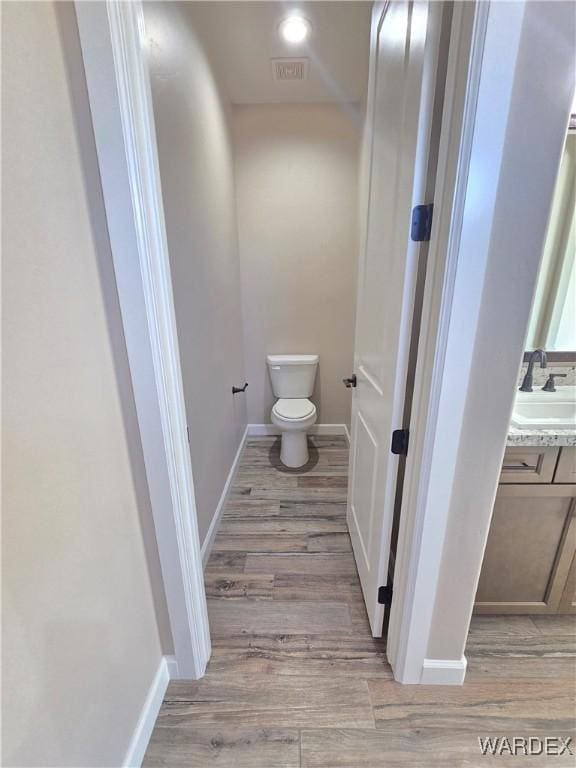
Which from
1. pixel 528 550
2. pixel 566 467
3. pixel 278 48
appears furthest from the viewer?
pixel 278 48

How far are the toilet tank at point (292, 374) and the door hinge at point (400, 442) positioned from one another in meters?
1.73

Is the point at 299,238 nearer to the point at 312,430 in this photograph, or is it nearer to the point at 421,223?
the point at 312,430

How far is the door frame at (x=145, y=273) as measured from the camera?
28.8 inches

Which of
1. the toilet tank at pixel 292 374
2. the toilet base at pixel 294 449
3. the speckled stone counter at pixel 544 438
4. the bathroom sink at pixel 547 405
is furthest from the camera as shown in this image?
the toilet tank at pixel 292 374

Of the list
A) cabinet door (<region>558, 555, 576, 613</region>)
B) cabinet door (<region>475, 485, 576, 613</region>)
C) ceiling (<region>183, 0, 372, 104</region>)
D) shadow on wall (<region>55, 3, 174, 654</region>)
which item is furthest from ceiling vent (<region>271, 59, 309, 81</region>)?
cabinet door (<region>558, 555, 576, 613</region>)

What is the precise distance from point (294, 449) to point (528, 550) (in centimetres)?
155

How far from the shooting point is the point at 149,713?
3.49ft

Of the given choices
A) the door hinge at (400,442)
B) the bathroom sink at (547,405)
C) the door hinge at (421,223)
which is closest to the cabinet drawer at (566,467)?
the bathroom sink at (547,405)

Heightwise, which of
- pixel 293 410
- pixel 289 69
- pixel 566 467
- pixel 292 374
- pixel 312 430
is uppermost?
pixel 289 69

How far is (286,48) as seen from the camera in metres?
1.83

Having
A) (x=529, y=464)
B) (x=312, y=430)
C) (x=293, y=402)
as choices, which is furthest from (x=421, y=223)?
(x=312, y=430)

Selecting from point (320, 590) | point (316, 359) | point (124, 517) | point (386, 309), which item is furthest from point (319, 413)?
point (124, 517)

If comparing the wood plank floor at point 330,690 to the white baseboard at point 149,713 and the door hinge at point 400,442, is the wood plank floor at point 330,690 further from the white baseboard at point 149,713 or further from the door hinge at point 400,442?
the door hinge at point 400,442

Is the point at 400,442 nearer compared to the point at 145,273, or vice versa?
the point at 145,273
